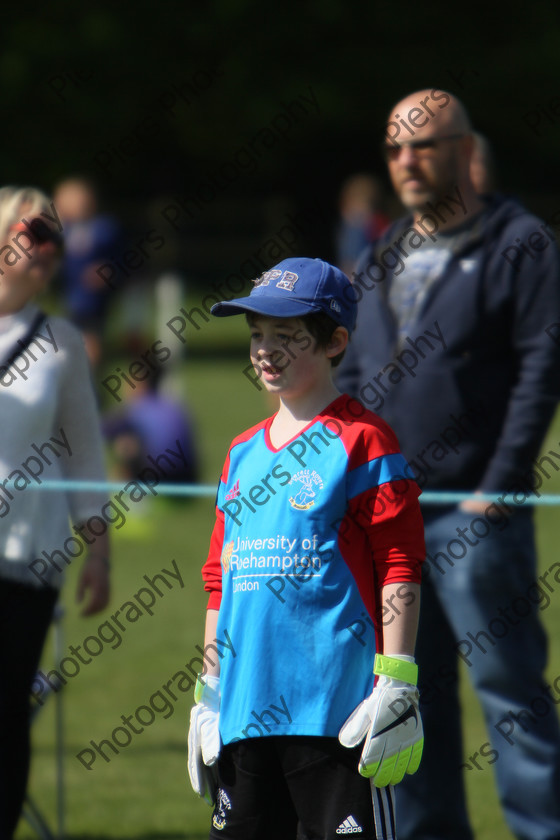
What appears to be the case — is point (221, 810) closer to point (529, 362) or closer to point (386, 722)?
point (386, 722)

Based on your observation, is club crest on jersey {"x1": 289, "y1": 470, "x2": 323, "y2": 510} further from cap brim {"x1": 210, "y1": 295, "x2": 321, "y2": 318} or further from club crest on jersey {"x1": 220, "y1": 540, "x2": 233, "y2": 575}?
cap brim {"x1": 210, "y1": 295, "x2": 321, "y2": 318}

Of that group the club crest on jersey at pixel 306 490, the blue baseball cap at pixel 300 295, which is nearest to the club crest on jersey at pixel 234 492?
the club crest on jersey at pixel 306 490

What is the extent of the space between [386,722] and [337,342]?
880 mm

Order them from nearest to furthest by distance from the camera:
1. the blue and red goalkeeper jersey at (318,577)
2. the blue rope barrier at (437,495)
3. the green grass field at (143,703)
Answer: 1. the blue and red goalkeeper jersey at (318,577)
2. the blue rope barrier at (437,495)
3. the green grass field at (143,703)

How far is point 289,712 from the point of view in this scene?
2898mm

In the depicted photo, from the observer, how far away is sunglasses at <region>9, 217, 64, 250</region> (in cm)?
383

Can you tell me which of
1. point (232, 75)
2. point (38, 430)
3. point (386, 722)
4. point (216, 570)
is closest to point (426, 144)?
point (38, 430)

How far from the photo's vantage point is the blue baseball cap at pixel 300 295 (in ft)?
9.71

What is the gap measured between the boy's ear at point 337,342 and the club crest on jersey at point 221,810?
3.44ft

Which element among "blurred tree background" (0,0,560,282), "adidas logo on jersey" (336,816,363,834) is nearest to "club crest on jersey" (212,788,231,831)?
"adidas logo on jersey" (336,816,363,834)

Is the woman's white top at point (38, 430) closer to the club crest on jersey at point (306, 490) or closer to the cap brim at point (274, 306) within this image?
the cap brim at point (274, 306)

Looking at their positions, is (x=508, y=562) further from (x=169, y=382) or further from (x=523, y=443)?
(x=169, y=382)

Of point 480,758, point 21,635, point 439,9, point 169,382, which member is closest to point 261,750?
point 21,635

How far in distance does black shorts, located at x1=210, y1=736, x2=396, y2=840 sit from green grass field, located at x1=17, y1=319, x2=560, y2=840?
1682 mm
